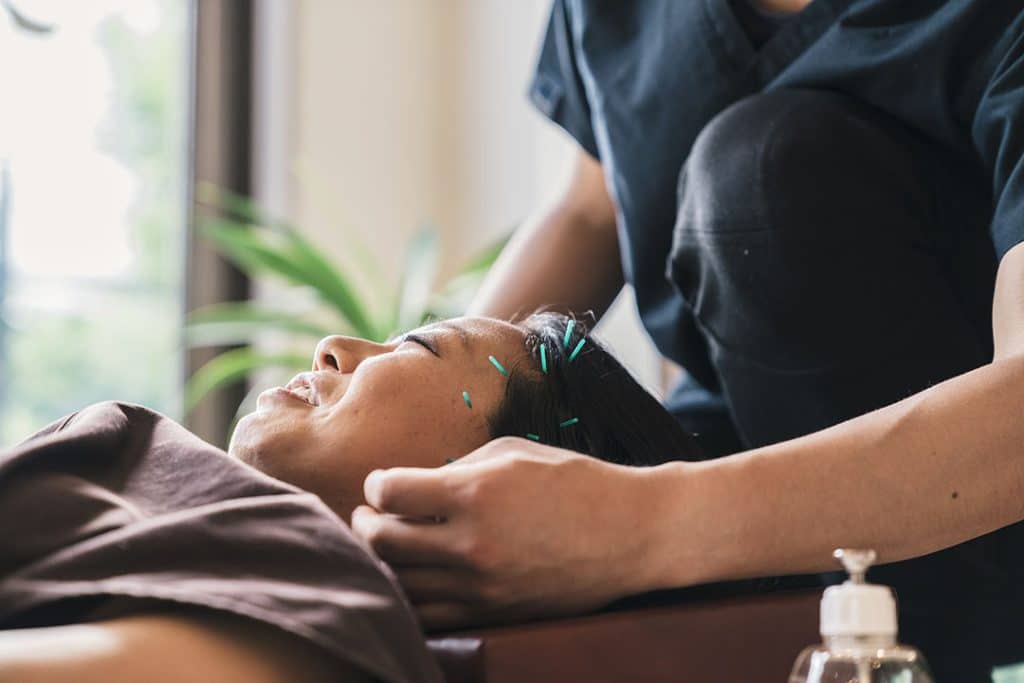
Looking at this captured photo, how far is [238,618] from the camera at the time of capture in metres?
0.64

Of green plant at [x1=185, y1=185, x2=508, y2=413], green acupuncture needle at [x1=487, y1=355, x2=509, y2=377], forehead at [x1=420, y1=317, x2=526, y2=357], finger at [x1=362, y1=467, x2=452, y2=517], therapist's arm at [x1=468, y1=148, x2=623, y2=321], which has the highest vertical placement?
finger at [x1=362, y1=467, x2=452, y2=517]

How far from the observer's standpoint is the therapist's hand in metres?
0.72

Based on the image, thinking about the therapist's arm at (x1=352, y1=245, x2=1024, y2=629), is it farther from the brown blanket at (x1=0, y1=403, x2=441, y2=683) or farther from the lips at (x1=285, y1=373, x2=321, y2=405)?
the lips at (x1=285, y1=373, x2=321, y2=405)

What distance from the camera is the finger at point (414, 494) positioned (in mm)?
730

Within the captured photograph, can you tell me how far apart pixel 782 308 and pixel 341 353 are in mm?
457

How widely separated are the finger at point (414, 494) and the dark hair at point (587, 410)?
29cm

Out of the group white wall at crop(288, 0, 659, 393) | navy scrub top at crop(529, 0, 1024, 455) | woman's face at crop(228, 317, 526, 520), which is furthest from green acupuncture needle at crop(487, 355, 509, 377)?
white wall at crop(288, 0, 659, 393)

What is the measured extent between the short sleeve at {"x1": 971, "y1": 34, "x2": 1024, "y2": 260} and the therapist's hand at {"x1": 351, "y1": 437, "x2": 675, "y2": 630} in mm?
470

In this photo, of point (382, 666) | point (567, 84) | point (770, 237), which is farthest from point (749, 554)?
point (567, 84)

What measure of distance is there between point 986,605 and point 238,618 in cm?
86

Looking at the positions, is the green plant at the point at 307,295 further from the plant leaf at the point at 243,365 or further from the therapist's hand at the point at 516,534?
the therapist's hand at the point at 516,534

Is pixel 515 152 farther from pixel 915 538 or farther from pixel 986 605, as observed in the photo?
pixel 915 538

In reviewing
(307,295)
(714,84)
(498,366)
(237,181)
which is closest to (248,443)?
(498,366)

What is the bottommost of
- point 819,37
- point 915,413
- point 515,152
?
point 515,152
